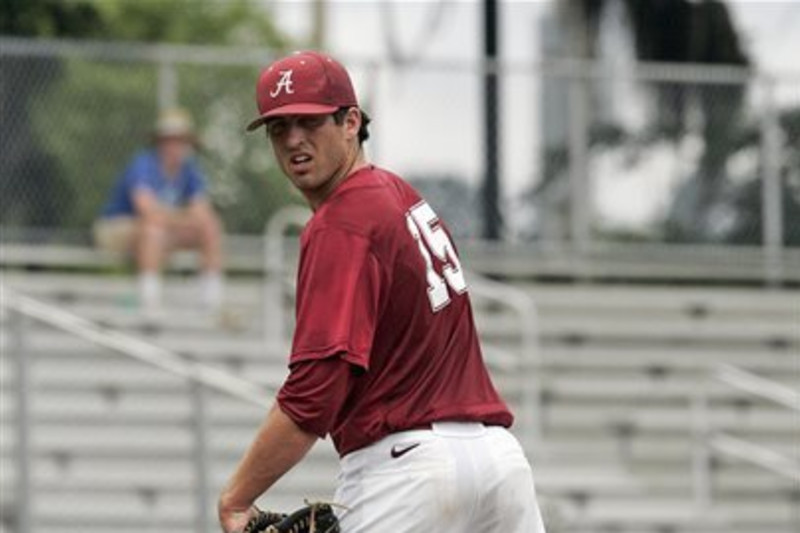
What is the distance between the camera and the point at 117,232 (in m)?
15.3

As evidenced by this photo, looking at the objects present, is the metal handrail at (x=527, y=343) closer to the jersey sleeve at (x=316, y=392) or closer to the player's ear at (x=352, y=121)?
the player's ear at (x=352, y=121)

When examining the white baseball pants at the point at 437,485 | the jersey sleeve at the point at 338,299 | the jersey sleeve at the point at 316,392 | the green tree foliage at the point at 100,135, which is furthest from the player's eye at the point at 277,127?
the green tree foliage at the point at 100,135

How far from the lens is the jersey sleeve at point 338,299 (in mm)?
6348

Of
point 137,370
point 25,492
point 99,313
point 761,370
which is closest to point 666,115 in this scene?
point 761,370

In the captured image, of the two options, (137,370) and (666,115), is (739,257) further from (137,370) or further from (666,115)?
(137,370)

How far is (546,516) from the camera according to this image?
10.6 meters

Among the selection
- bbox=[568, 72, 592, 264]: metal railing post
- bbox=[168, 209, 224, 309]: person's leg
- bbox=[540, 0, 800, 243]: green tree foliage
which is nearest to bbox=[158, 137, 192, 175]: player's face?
bbox=[168, 209, 224, 309]: person's leg

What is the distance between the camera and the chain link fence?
53.9 feet

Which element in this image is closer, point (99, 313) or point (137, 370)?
point (137, 370)

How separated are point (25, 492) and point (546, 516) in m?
2.37

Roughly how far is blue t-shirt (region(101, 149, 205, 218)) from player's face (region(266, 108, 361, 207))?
8.68 meters

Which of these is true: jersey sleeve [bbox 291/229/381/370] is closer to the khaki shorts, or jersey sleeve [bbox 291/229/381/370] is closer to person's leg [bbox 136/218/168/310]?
person's leg [bbox 136/218/168/310]

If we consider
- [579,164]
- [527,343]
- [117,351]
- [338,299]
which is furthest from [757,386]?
[338,299]

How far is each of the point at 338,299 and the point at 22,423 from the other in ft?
16.4
